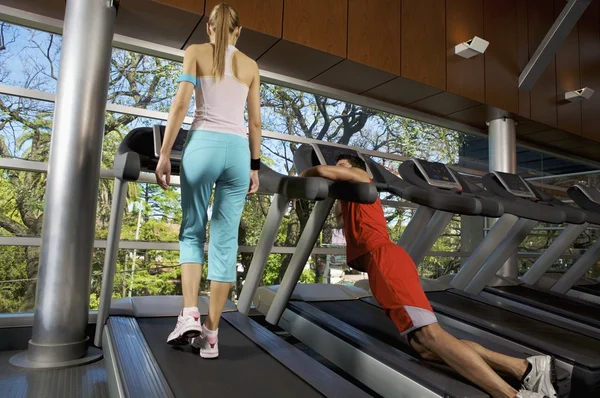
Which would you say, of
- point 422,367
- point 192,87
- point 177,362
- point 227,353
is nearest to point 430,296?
point 422,367

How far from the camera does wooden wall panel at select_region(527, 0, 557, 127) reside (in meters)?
5.29

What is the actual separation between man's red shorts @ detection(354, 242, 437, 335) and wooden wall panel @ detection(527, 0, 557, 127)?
4039 mm

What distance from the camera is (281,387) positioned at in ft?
5.57

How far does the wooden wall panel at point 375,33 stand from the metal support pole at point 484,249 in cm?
161

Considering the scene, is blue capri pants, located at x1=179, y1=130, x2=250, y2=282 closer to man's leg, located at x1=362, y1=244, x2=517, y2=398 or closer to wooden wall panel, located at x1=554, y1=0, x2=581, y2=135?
man's leg, located at x1=362, y1=244, x2=517, y2=398

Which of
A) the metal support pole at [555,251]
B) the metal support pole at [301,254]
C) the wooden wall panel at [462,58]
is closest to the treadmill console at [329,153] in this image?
the metal support pole at [301,254]

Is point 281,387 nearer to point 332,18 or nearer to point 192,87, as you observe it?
point 192,87

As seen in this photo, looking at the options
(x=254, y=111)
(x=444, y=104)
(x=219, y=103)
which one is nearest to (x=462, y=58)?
(x=444, y=104)

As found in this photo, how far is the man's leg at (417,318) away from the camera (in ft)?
5.79

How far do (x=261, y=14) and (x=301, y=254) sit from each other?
1936mm

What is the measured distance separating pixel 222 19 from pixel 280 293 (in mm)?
1600

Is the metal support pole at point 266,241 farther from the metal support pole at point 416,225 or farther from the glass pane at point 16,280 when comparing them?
the glass pane at point 16,280

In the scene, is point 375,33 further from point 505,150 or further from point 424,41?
point 505,150

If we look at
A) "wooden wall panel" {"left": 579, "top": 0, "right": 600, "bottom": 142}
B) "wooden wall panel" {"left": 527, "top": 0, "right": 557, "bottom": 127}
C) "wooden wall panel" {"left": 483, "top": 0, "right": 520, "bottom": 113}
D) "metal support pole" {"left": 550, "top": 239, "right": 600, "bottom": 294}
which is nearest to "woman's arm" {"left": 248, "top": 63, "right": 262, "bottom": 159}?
"wooden wall panel" {"left": 483, "top": 0, "right": 520, "bottom": 113}
